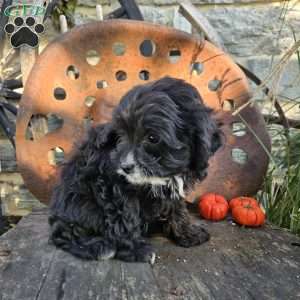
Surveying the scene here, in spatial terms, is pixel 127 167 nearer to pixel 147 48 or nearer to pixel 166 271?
pixel 166 271

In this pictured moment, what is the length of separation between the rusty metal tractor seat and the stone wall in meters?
0.68

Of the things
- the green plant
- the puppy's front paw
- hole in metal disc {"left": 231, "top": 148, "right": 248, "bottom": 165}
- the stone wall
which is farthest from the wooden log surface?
the stone wall

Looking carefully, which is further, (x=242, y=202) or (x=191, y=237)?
(x=242, y=202)

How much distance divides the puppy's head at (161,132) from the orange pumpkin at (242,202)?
0.59 m

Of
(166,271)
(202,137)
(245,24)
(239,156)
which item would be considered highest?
(245,24)

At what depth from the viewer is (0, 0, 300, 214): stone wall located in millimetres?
2924

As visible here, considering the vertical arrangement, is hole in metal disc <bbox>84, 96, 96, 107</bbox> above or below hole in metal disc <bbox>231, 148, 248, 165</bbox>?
above

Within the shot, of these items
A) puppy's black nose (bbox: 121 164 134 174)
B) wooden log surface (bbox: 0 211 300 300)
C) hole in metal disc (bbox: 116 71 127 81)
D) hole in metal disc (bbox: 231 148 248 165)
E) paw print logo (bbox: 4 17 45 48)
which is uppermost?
paw print logo (bbox: 4 17 45 48)

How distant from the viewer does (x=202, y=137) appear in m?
1.61

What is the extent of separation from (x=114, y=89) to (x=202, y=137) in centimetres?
82

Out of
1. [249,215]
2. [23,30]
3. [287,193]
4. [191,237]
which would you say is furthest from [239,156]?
[23,30]

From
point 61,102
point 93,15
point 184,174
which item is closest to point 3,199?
point 61,102

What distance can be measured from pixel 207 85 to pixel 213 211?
700mm

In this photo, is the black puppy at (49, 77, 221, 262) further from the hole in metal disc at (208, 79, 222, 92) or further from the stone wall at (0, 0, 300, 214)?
the stone wall at (0, 0, 300, 214)
